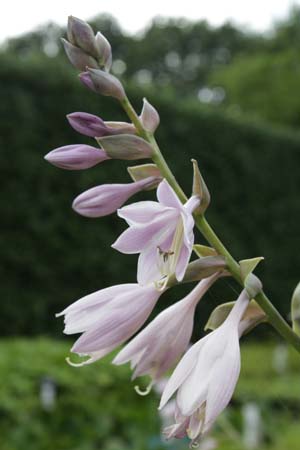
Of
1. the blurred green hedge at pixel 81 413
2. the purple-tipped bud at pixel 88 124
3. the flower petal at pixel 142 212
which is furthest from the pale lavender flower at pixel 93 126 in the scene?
the blurred green hedge at pixel 81 413

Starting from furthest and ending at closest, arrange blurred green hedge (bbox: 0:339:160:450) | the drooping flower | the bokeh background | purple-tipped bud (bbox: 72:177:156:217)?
the bokeh background
blurred green hedge (bbox: 0:339:160:450)
purple-tipped bud (bbox: 72:177:156:217)
the drooping flower

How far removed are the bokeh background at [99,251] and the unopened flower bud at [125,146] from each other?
0.35m

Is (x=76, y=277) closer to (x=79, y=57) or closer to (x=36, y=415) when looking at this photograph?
(x=36, y=415)

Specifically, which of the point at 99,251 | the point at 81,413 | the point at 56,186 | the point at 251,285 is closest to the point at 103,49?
the point at 251,285

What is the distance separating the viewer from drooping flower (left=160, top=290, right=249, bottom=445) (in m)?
0.72

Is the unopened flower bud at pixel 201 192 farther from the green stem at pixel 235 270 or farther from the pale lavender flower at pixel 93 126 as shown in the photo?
the pale lavender flower at pixel 93 126

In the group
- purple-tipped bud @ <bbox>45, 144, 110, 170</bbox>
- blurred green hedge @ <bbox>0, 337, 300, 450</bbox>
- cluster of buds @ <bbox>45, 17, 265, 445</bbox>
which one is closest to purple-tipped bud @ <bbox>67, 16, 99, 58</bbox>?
cluster of buds @ <bbox>45, 17, 265, 445</bbox>

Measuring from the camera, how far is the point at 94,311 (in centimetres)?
82

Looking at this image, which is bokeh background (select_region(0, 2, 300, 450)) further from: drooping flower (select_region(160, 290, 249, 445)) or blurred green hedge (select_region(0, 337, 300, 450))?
drooping flower (select_region(160, 290, 249, 445))

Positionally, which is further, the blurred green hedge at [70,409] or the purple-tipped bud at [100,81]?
the blurred green hedge at [70,409]

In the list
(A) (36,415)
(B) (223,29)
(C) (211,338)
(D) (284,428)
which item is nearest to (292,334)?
(C) (211,338)

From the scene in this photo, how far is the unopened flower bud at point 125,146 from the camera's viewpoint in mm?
862

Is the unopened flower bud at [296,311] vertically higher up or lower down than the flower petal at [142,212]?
lower down

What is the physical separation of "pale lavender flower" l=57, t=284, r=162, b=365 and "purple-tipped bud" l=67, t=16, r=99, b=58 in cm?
29
